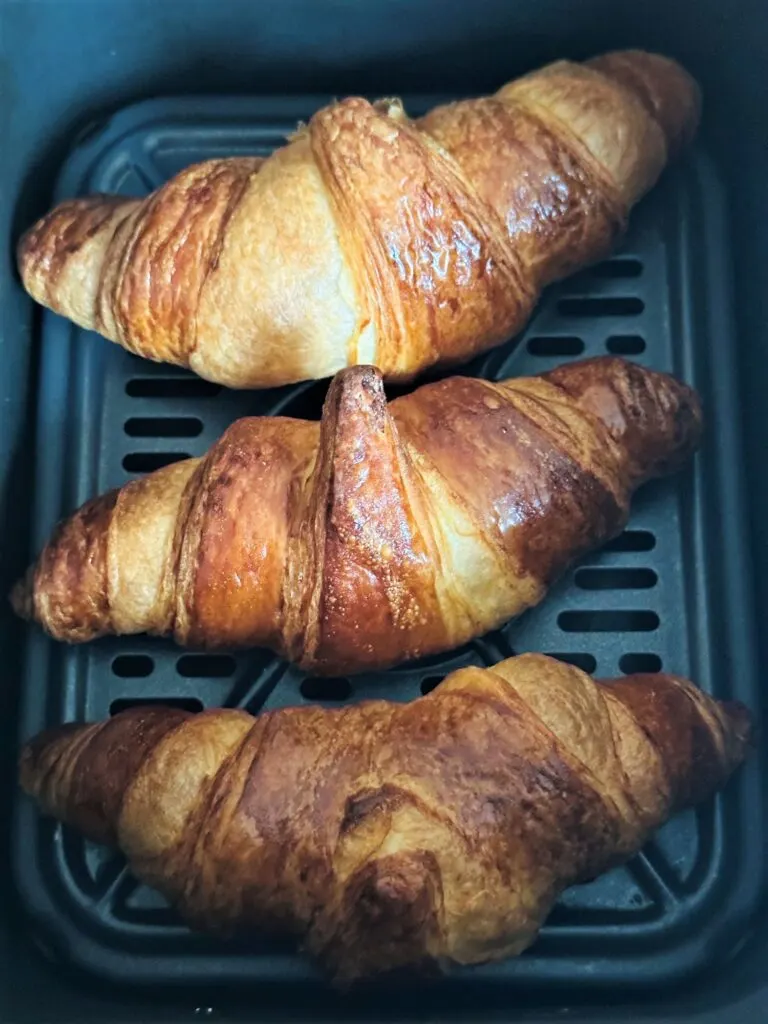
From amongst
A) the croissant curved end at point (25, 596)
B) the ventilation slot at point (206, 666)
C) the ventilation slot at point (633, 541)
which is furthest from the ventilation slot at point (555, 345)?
the croissant curved end at point (25, 596)

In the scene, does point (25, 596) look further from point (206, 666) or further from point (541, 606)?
point (541, 606)

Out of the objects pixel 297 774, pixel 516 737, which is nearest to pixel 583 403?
pixel 516 737

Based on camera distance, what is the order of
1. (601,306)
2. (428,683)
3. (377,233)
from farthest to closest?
1. (601,306)
2. (428,683)
3. (377,233)

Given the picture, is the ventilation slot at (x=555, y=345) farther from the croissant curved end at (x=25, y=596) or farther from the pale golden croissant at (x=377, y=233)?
the croissant curved end at (x=25, y=596)

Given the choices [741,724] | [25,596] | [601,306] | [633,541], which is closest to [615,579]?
[633,541]

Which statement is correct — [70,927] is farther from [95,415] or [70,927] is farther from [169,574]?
[95,415]

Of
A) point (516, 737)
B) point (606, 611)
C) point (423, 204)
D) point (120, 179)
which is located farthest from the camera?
point (120, 179)

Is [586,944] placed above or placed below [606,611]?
below
